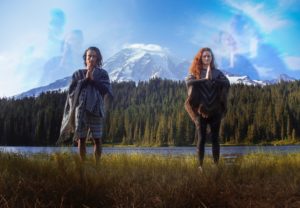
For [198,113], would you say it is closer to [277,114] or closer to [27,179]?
[27,179]

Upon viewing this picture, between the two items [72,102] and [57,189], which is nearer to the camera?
[57,189]

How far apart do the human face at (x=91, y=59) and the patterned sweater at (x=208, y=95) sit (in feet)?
6.30

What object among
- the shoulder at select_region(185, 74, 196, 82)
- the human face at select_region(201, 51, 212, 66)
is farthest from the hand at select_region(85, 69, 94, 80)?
the human face at select_region(201, 51, 212, 66)

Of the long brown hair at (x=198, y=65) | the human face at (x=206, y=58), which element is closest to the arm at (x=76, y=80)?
the long brown hair at (x=198, y=65)

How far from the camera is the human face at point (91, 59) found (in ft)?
28.2

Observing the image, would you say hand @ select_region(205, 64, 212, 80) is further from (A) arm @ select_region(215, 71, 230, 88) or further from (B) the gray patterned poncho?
(B) the gray patterned poncho

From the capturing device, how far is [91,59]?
8.60 metres

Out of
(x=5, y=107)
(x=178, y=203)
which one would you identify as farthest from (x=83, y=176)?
(x=5, y=107)

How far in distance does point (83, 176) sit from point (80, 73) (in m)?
4.12

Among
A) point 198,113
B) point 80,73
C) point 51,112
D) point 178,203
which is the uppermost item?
point 51,112

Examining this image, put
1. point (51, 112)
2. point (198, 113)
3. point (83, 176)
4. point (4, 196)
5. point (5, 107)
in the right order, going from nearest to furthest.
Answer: point (4, 196), point (83, 176), point (198, 113), point (51, 112), point (5, 107)

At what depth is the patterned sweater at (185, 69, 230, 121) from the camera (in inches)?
317

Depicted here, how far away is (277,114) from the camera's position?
13875 centimetres

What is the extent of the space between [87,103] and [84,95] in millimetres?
178
